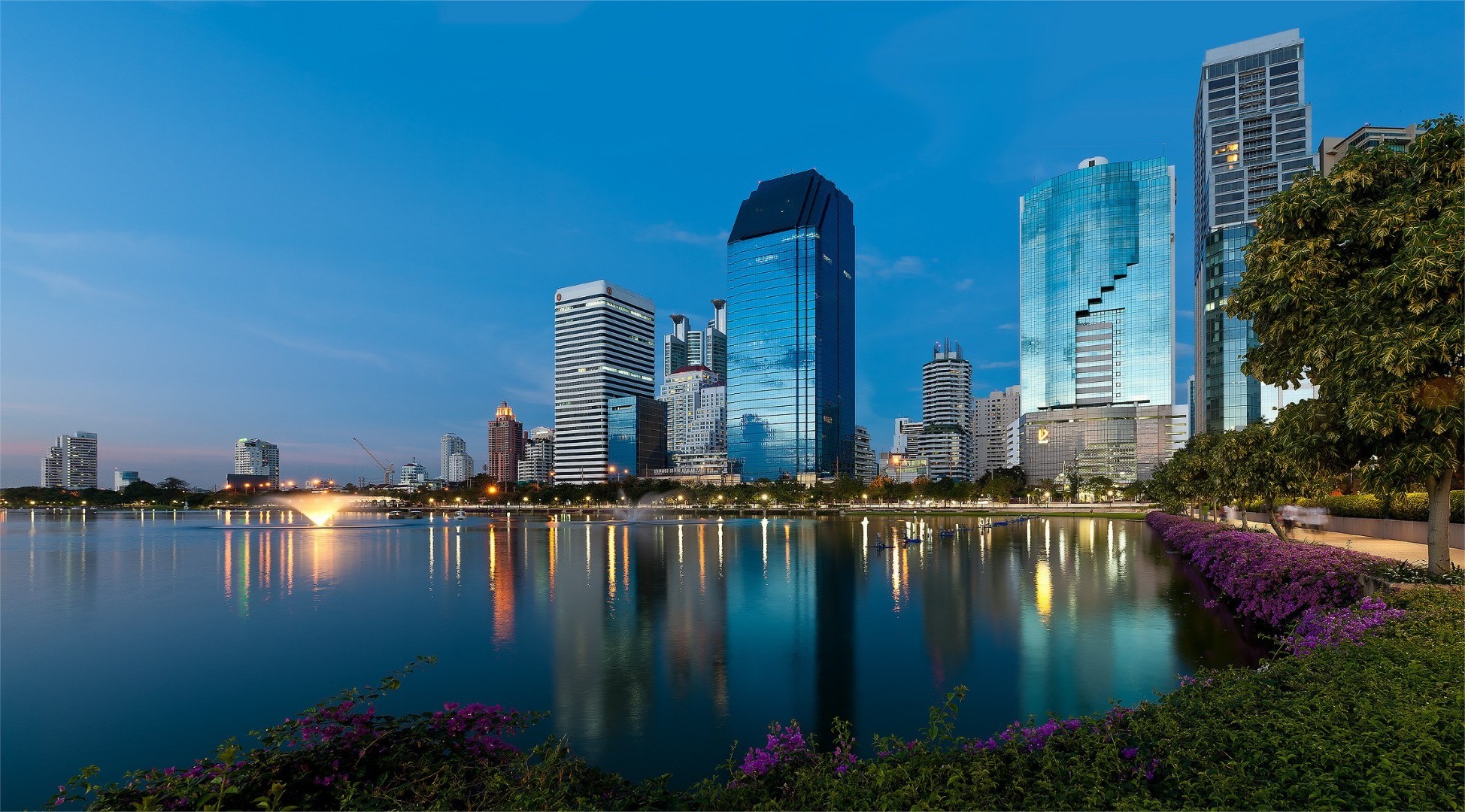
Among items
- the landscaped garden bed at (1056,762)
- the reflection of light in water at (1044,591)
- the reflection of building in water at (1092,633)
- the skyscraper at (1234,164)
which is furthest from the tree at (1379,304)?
the skyscraper at (1234,164)

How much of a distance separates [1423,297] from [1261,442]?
2117cm

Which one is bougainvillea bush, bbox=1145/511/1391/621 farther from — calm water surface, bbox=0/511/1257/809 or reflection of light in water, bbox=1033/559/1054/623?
reflection of light in water, bbox=1033/559/1054/623

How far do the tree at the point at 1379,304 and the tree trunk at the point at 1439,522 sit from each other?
0.03 m

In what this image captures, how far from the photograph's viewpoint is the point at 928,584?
39.2m

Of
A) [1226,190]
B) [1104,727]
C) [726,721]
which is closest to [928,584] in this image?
[726,721]

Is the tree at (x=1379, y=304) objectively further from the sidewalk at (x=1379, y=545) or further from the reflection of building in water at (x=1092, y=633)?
the reflection of building in water at (x=1092, y=633)

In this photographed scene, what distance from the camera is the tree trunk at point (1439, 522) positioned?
58.7ft

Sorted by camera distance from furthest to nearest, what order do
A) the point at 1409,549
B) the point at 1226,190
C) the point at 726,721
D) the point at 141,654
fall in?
the point at 1226,190, the point at 1409,549, the point at 141,654, the point at 726,721

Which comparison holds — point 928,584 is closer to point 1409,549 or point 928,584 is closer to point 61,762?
point 1409,549

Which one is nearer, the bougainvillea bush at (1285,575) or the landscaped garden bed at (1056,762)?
the landscaped garden bed at (1056,762)

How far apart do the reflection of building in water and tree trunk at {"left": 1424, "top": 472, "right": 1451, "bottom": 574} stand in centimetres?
697

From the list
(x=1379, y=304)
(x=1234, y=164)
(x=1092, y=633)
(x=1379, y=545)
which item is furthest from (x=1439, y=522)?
(x=1234, y=164)

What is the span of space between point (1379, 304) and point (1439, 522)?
266 inches

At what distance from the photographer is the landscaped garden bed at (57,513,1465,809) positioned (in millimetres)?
6883
